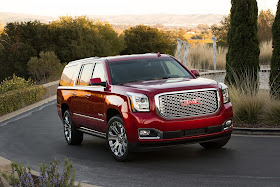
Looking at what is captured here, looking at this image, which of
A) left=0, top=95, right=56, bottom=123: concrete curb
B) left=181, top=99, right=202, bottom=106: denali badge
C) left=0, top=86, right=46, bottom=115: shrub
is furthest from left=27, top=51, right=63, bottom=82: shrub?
left=181, top=99, right=202, bottom=106: denali badge

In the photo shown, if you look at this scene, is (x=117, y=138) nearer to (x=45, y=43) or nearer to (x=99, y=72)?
(x=99, y=72)

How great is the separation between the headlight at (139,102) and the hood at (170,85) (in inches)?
6.2

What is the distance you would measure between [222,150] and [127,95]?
2456mm

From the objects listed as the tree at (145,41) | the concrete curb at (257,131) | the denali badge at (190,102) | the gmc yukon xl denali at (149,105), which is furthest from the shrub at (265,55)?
the tree at (145,41)

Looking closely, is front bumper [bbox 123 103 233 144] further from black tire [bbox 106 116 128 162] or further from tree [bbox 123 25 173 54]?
tree [bbox 123 25 173 54]

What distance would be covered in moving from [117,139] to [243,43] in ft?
26.3

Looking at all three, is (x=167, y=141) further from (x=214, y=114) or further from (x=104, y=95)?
(x=104, y=95)

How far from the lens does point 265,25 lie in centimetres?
4500

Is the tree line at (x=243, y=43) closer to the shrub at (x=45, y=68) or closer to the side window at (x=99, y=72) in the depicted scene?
the side window at (x=99, y=72)

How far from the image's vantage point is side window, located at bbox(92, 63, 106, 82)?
11062 millimetres

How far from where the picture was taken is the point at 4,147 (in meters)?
12.8

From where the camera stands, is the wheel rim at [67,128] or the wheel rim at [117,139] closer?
the wheel rim at [117,139]

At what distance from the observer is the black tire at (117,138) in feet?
32.6

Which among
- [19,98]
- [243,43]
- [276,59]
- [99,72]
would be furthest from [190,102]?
[19,98]
